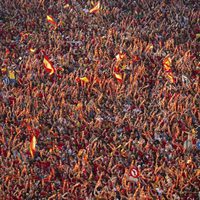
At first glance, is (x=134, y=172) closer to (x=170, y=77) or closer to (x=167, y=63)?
(x=170, y=77)

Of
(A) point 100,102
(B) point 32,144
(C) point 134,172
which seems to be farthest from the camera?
(A) point 100,102

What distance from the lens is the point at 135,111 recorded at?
4.40 metres

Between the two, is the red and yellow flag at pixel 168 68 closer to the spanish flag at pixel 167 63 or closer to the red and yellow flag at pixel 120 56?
the spanish flag at pixel 167 63

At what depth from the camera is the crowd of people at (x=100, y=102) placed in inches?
145

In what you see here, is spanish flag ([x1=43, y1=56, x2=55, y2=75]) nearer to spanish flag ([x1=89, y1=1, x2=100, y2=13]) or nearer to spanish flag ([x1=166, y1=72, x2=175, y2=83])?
spanish flag ([x1=166, y1=72, x2=175, y2=83])

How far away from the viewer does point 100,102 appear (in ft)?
14.9

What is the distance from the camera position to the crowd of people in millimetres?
3676

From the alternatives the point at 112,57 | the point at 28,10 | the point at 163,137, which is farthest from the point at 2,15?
the point at 163,137

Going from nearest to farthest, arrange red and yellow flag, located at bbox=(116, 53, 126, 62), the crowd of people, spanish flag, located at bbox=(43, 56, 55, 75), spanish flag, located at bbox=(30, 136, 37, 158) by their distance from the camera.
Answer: the crowd of people
spanish flag, located at bbox=(30, 136, 37, 158)
spanish flag, located at bbox=(43, 56, 55, 75)
red and yellow flag, located at bbox=(116, 53, 126, 62)

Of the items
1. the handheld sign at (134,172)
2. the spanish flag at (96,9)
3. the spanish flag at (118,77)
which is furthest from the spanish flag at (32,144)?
the spanish flag at (96,9)

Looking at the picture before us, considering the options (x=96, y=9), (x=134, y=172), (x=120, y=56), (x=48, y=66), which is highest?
(x=96, y=9)

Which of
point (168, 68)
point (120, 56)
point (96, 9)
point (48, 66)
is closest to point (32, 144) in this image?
point (48, 66)

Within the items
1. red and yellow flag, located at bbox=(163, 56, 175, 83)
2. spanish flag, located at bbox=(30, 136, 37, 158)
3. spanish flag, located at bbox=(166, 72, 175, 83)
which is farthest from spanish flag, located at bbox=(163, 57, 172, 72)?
spanish flag, located at bbox=(30, 136, 37, 158)

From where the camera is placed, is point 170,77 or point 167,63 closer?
point 170,77
